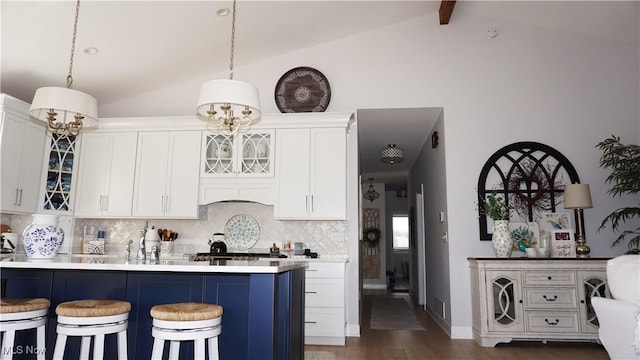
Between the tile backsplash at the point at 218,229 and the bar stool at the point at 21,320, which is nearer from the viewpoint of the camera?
the bar stool at the point at 21,320

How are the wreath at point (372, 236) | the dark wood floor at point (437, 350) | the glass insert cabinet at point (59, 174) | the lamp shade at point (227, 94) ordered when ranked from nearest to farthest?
the lamp shade at point (227, 94), the dark wood floor at point (437, 350), the glass insert cabinet at point (59, 174), the wreath at point (372, 236)

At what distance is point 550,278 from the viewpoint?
4328mm

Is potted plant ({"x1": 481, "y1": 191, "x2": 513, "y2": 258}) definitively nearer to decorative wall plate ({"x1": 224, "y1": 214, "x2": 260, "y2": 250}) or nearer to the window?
decorative wall plate ({"x1": 224, "y1": 214, "x2": 260, "y2": 250})

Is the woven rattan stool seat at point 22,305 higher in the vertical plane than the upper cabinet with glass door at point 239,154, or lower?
lower

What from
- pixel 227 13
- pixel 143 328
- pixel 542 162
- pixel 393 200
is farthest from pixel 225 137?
pixel 393 200

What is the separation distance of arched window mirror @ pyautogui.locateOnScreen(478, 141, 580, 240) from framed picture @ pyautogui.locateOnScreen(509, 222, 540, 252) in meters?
0.08

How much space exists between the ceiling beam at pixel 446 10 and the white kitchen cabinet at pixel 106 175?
3804 mm

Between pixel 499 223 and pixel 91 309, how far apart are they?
12.8ft

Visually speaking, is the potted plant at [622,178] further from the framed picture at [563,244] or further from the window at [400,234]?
the window at [400,234]

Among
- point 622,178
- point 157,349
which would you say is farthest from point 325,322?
point 622,178

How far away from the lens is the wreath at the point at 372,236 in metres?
11.7

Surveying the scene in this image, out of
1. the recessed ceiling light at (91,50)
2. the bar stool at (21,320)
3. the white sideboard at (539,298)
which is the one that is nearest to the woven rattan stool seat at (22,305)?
the bar stool at (21,320)

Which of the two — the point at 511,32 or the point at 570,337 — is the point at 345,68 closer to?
the point at 511,32

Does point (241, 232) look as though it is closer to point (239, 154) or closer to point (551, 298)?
point (239, 154)
